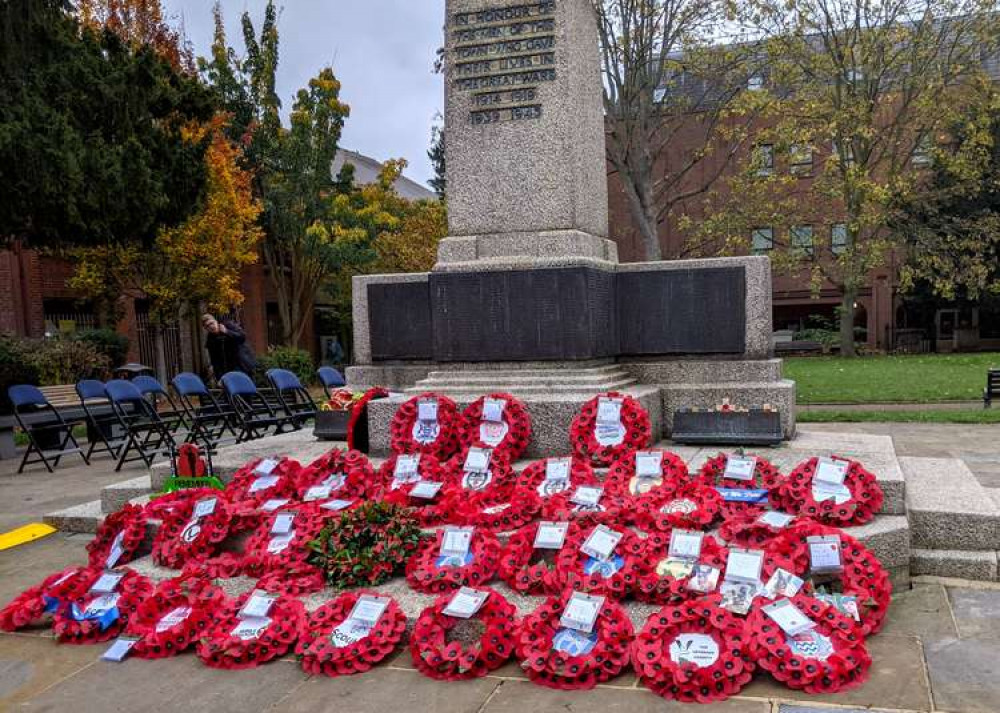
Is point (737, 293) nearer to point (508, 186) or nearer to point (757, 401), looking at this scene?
point (757, 401)

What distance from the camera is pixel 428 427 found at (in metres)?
5.99

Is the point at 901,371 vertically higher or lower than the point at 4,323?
lower

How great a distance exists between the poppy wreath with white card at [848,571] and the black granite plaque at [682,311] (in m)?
2.71

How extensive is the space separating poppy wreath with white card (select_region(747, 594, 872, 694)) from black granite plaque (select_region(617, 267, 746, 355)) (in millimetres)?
3327

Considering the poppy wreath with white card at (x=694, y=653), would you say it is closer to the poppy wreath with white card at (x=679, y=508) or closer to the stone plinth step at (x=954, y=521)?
the poppy wreath with white card at (x=679, y=508)

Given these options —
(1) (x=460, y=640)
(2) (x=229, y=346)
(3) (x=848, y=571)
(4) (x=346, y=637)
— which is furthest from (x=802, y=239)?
(4) (x=346, y=637)

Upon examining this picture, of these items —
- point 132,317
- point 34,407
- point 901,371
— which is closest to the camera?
point 34,407

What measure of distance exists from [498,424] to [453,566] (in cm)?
169

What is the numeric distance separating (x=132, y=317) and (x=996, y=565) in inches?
900

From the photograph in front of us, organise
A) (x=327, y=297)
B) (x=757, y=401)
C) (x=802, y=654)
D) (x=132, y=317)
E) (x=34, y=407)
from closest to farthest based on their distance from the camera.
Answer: (x=802, y=654) → (x=757, y=401) → (x=34, y=407) → (x=132, y=317) → (x=327, y=297)

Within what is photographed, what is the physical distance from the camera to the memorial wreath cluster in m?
3.50

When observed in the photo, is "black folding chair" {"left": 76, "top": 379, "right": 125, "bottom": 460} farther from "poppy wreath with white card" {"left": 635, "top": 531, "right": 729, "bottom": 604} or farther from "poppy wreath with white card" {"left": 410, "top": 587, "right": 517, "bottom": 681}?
"poppy wreath with white card" {"left": 635, "top": 531, "right": 729, "bottom": 604}

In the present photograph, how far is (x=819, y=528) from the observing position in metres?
4.07

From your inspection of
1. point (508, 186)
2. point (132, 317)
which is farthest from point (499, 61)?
point (132, 317)
